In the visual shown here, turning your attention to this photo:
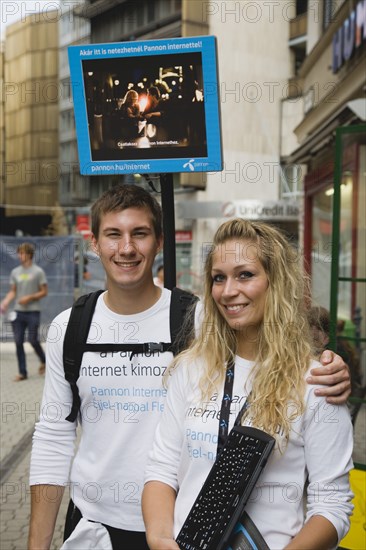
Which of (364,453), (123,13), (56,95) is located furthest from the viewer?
(56,95)

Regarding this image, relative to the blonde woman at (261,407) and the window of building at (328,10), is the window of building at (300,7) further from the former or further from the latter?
the blonde woman at (261,407)

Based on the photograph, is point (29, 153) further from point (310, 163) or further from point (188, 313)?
point (188, 313)

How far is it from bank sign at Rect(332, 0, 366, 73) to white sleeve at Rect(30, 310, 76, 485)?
7.57 metres

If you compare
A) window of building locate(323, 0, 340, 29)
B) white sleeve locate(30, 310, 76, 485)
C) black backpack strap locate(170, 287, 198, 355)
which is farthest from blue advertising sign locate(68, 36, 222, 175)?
window of building locate(323, 0, 340, 29)

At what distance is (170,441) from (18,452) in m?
4.58

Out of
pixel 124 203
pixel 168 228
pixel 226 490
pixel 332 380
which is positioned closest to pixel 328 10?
pixel 168 228

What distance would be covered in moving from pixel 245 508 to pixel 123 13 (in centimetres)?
3691

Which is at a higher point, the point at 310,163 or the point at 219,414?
the point at 310,163

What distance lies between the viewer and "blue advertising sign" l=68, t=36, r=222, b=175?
2525 millimetres

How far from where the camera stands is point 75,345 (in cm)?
231

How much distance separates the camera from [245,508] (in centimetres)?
182

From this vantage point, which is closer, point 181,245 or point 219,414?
point 219,414

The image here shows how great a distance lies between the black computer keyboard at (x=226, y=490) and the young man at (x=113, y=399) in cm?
42

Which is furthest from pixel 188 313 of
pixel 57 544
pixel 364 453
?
pixel 364 453
